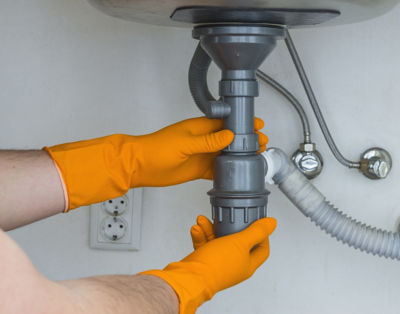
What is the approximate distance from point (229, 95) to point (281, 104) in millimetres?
336

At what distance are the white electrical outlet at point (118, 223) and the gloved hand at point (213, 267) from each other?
0.39 meters

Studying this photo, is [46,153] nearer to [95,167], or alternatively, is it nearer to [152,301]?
[95,167]

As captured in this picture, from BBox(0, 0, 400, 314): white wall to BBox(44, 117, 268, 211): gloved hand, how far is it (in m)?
0.22

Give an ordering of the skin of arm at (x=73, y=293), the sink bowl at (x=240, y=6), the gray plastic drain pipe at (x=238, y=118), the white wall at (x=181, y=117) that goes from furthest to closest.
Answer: the white wall at (x=181, y=117) < the gray plastic drain pipe at (x=238, y=118) < the sink bowl at (x=240, y=6) < the skin of arm at (x=73, y=293)

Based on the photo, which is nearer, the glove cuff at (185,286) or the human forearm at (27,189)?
the glove cuff at (185,286)

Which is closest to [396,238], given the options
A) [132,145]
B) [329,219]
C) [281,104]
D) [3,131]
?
[329,219]

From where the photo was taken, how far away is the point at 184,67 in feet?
3.89

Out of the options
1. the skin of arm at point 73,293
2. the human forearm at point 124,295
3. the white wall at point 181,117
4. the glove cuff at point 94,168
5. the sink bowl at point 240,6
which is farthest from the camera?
the white wall at point 181,117

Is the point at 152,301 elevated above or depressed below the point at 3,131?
below

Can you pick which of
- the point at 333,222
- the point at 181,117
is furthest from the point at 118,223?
the point at 333,222

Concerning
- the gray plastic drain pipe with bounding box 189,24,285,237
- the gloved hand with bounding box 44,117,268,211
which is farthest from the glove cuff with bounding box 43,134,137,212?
the gray plastic drain pipe with bounding box 189,24,285,237

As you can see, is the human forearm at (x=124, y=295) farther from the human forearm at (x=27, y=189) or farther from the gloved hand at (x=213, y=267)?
the human forearm at (x=27, y=189)

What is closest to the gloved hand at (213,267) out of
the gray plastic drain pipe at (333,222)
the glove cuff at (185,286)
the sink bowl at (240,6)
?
the glove cuff at (185,286)

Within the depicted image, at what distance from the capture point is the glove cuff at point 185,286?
724 mm
